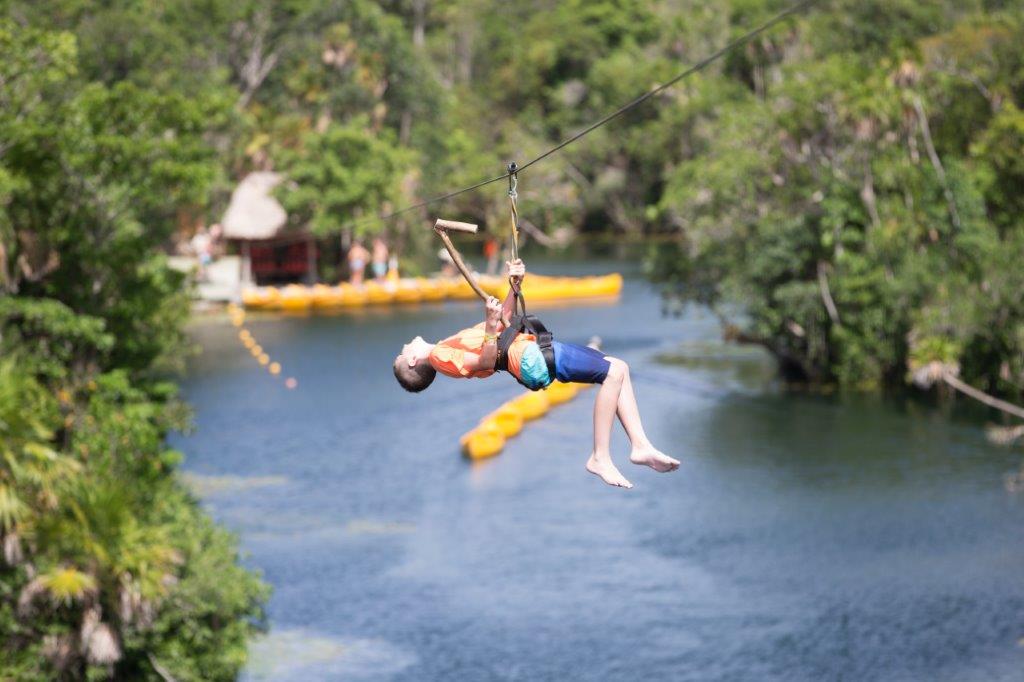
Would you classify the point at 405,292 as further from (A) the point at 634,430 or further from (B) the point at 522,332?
(A) the point at 634,430

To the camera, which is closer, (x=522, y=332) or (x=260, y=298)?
(x=522, y=332)

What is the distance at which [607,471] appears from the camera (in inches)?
428

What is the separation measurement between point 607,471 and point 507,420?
33.9 metres

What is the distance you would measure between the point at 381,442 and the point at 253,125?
29.6 metres

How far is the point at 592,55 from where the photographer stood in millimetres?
96688

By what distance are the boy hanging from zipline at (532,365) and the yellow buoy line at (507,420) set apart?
2865 centimetres

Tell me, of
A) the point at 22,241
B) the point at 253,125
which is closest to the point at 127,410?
the point at 22,241

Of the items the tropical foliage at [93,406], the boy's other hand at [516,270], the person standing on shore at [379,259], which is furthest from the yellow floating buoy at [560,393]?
the boy's other hand at [516,270]

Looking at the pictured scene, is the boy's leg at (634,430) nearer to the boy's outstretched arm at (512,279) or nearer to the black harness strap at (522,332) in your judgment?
the black harness strap at (522,332)

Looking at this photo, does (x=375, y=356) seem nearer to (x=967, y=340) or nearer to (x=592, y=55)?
(x=967, y=340)

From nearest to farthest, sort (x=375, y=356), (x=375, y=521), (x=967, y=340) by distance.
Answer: (x=375, y=521), (x=967, y=340), (x=375, y=356)

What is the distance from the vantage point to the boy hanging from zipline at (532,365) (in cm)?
1076

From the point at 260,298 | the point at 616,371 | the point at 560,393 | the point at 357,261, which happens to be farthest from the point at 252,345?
the point at 616,371

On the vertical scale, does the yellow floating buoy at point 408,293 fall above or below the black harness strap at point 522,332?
below
